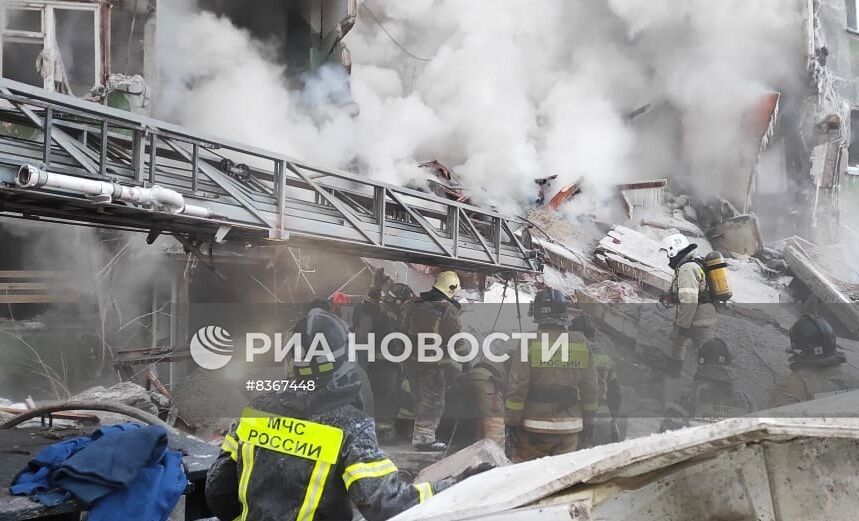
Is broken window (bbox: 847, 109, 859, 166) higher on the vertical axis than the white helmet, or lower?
higher

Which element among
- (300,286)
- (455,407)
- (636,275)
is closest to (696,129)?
(636,275)

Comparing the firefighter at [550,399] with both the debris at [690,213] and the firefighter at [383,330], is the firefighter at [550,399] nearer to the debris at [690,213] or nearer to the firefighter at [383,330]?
the firefighter at [383,330]

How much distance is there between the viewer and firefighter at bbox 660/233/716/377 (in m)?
5.79

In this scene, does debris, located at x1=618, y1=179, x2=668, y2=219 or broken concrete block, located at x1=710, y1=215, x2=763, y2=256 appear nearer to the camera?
broken concrete block, located at x1=710, y1=215, x2=763, y2=256

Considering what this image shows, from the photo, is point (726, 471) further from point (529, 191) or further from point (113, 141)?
point (529, 191)

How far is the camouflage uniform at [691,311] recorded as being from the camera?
5797 mm

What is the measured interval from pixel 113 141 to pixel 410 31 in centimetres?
419

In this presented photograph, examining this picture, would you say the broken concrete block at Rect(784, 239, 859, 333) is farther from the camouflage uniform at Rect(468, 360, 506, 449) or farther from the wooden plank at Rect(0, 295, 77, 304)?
the wooden plank at Rect(0, 295, 77, 304)

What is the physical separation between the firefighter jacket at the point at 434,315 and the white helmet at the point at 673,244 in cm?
234

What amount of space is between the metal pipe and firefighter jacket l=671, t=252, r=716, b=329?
14.5 feet

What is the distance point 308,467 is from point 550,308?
11.6ft

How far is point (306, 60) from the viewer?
6.96 meters

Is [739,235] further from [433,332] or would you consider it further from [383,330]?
[383,330]

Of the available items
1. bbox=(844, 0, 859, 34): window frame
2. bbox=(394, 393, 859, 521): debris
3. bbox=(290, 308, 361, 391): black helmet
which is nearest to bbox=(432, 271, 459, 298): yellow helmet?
bbox=(290, 308, 361, 391): black helmet
